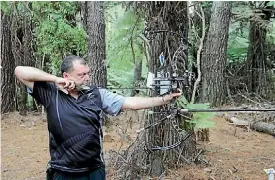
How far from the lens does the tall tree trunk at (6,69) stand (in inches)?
391

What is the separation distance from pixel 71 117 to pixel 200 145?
3101 mm

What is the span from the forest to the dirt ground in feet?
0.06

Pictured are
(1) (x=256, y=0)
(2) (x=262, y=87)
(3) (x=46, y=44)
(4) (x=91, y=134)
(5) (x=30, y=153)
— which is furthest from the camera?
(2) (x=262, y=87)

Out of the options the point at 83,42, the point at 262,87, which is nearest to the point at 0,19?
the point at 83,42

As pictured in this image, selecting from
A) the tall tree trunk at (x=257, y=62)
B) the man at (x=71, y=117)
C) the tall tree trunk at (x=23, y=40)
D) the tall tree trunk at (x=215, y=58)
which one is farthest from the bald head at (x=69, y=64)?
the tall tree trunk at (x=257, y=62)

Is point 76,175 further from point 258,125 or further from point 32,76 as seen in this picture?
point 258,125

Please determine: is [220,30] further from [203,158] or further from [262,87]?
[203,158]

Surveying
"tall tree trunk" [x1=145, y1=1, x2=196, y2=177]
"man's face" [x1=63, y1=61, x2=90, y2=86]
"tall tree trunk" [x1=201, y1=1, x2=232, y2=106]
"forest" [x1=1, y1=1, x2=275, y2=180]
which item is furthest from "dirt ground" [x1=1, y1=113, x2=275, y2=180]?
"man's face" [x1=63, y1=61, x2=90, y2=86]

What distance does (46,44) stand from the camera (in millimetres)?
8820

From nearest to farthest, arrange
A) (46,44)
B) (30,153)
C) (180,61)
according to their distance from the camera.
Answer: (180,61) < (30,153) < (46,44)

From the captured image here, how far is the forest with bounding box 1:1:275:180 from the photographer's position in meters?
4.54

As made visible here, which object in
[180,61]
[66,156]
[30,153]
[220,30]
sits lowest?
[30,153]

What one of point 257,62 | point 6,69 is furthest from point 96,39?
point 257,62

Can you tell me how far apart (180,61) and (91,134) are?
1944 mm
